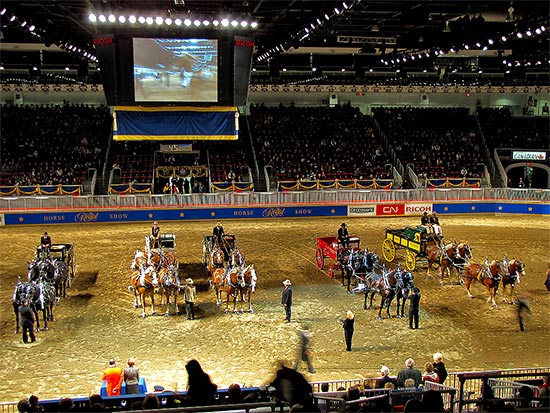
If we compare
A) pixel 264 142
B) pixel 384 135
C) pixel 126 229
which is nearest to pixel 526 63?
pixel 384 135

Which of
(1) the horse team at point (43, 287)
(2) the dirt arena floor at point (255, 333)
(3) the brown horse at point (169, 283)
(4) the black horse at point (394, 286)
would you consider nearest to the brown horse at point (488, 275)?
(2) the dirt arena floor at point (255, 333)

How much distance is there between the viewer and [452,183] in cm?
3450

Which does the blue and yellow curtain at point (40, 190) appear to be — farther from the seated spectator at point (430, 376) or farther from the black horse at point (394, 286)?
the seated spectator at point (430, 376)

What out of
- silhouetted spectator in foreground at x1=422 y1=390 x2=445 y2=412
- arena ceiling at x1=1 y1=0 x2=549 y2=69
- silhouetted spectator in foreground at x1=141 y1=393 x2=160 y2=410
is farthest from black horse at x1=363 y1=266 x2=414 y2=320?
silhouetted spectator in foreground at x1=422 y1=390 x2=445 y2=412

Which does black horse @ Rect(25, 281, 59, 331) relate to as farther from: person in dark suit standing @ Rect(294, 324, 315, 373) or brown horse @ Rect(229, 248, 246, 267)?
person in dark suit standing @ Rect(294, 324, 315, 373)

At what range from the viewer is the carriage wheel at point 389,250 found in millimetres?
21234

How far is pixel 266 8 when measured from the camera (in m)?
22.7

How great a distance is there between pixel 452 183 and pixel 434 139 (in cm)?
735

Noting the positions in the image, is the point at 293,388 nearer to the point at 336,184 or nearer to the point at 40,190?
the point at 336,184

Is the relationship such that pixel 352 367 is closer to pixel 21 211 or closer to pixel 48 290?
pixel 48 290

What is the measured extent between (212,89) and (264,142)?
20708mm

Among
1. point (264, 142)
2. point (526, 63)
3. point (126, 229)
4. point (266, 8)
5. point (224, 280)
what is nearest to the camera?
point (224, 280)

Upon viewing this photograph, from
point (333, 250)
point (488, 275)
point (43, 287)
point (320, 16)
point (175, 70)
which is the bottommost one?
point (43, 287)

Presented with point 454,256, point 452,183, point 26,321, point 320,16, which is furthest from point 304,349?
point 452,183
